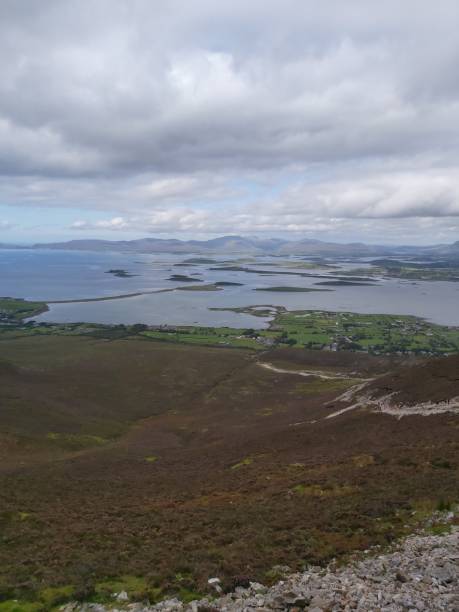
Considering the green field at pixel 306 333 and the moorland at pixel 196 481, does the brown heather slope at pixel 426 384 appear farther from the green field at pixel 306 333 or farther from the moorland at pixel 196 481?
the green field at pixel 306 333

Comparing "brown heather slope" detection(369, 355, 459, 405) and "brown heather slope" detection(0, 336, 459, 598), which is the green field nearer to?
"brown heather slope" detection(0, 336, 459, 598)

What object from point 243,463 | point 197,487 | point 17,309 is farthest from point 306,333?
point 17,309

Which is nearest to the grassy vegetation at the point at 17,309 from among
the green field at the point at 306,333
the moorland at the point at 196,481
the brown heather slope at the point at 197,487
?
the green field at the point at 306,333

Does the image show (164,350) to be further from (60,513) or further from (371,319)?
(371,319)

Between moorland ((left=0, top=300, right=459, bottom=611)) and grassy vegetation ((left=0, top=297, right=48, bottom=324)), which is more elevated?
grassy vegetation ((left=0, top=297, right=48, bottom=324))

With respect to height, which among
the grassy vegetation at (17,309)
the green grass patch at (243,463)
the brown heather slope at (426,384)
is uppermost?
the grassy vegetation at (17,309)

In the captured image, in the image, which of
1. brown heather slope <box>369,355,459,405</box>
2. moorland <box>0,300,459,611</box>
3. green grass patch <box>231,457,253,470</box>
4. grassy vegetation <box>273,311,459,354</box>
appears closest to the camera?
moorland <box>0,300,459,611</box>

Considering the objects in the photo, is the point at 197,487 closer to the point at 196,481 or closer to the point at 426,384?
the point at 196,481

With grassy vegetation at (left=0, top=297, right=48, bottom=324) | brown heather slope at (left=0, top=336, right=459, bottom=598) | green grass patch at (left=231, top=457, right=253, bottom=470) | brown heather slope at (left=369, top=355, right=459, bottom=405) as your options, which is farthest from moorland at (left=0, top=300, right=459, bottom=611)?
grassy vegetation at (left=0, top=297, right=48, bottom=324)
